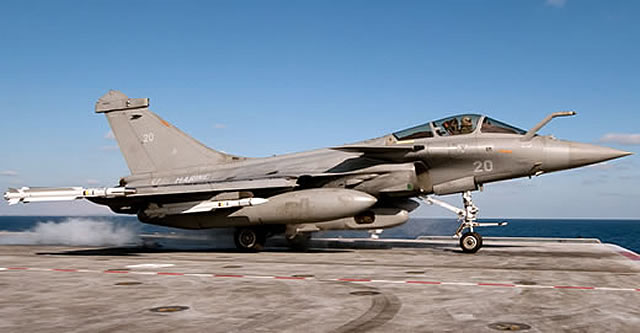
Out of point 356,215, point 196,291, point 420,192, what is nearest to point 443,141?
point 420,192

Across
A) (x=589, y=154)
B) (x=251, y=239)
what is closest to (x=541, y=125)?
(x=589, y=154)

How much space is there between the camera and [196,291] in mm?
8883

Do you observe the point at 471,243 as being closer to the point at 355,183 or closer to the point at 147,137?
the point at 355,183

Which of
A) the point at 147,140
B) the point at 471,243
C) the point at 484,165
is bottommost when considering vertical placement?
the point at 471,243

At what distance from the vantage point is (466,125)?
16766 millimetres

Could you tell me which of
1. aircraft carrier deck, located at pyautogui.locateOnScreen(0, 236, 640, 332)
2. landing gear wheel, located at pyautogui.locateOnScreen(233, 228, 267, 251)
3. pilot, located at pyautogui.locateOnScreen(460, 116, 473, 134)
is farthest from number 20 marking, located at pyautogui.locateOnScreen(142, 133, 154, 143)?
pilot, located at pyautogui.locateOnScreen(460, 116, 473, 134)

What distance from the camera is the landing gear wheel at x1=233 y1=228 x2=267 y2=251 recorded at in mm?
18844

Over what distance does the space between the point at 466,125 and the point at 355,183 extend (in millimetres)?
3886

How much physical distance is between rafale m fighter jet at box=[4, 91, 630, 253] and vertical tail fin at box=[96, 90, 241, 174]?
147cm

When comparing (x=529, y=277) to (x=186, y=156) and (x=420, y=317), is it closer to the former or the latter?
(x=420, y=317)

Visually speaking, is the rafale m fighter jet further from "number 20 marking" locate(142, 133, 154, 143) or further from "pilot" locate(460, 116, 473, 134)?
"number 20 marking" locate(142, 133, 154, 143)

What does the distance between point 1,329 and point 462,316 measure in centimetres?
527

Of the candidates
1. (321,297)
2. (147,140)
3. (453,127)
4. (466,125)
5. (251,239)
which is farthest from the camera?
(147,140)

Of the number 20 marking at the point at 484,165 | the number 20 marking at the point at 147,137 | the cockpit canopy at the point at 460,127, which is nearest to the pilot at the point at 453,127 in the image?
the cockpit canopy at the point at 460,127
